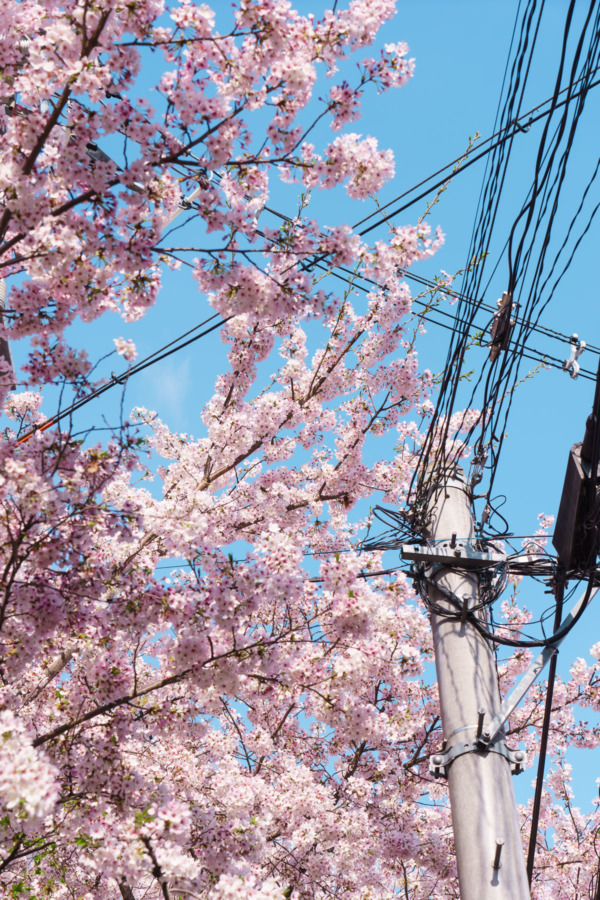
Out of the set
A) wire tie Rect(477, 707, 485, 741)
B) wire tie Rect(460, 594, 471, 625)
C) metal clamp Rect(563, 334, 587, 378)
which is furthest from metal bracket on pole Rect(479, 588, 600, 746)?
metal clamp Rect(563, 334, 587, 378)

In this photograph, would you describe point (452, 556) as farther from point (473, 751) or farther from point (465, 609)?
point (473, 751)

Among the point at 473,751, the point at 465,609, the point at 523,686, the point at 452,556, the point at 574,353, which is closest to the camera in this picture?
the point at 473,751

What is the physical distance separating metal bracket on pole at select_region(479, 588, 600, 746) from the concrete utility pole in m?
0.05

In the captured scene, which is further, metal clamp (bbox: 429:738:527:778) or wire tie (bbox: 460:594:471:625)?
wire tie (bbox: 460:594:471:625)

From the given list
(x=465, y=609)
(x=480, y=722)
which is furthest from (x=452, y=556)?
(x=480, y=722)

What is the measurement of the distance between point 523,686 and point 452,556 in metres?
1.01

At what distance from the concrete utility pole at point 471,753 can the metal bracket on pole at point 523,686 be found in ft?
0.16

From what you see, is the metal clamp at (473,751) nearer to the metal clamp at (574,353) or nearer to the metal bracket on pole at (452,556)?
the metal bracket on pole at (452,556)

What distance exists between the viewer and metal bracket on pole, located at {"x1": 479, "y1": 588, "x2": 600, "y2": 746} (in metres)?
4.29

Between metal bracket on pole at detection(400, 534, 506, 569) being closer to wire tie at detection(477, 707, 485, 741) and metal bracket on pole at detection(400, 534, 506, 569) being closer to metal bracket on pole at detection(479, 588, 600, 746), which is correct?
metal bracket on pole at detection(479, 588, 600, 746)

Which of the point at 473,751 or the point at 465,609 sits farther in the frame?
the point at 465,609

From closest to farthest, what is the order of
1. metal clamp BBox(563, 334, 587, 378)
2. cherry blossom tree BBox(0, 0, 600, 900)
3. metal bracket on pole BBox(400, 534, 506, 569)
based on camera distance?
cherry blossom tree BBox(0, 0, 600, 900) → metal bracket on pole BBox(400, 534, 506, 569) → metal clamp BBox(563, 334, 587, 378)

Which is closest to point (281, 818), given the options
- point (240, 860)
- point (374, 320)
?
point (240, 860)

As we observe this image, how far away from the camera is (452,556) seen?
5156mm
